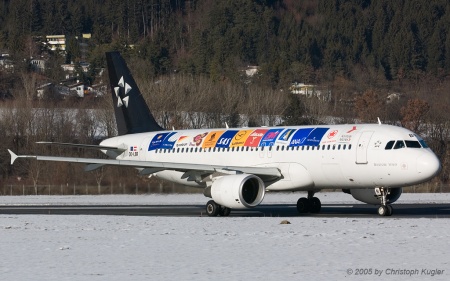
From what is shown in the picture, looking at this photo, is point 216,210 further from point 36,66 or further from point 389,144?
point 36,66

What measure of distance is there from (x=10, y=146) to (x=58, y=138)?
198 inches

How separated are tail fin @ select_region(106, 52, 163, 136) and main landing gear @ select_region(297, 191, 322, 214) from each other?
10.0 meters

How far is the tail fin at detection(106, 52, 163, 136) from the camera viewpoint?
4575cm

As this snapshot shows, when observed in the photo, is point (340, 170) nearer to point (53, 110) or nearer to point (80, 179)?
point (80, 179)

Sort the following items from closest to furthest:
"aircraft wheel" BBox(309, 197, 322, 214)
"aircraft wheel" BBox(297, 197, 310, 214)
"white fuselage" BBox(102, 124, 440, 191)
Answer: "white fuselage" BBox(102, 124, 440, 191), "aircraft wheel" BBox(309, 197, 322, 214), "aircraft wheel" BBox(297, 197, 310, 214)

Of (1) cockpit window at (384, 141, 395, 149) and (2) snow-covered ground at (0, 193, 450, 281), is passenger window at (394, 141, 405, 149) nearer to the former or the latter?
(1) cockpit window at (384, 141, 395, 149)

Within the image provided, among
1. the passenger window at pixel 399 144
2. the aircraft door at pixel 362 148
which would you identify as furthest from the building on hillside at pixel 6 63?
the passenger window at pixel 399 144

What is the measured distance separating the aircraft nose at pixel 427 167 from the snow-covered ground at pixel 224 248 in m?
1.71

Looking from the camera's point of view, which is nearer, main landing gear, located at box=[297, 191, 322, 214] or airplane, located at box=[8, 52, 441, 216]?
airplane, located at box=[8, 52, 441, 216]

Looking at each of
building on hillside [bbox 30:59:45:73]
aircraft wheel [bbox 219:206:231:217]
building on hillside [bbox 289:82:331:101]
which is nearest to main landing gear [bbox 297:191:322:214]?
aircraft wheel [bbox 219:206:231:217]

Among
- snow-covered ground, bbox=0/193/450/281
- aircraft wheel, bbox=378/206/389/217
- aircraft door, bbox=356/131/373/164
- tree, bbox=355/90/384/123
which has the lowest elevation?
snow-covered ground, bbox=0/193/450/281

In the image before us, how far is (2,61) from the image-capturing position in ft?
607

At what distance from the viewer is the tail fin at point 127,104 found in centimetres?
4575

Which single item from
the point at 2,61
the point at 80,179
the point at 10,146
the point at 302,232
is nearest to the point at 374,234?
the point at 302,232
